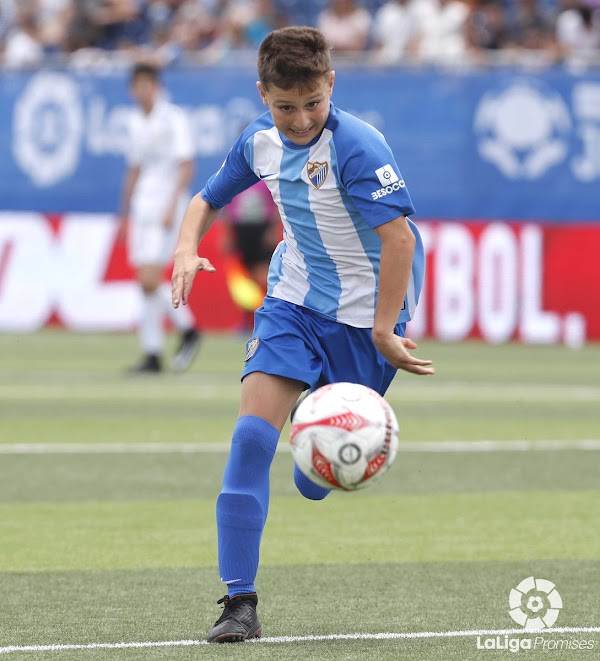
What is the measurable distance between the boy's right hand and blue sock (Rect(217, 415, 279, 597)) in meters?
0.56

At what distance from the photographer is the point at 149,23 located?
79.5 feet

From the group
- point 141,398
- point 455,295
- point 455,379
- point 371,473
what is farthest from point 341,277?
point 455,295

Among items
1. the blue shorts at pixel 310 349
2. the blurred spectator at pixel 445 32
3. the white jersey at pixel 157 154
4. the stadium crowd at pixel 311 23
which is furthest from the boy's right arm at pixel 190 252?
the blurred spectator at pixel 445 32

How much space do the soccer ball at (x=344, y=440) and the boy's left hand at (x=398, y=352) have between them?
9.3 inches

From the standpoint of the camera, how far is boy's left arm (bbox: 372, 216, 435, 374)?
220 inches

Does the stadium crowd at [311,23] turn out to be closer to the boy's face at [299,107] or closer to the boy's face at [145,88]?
the boy's face at [145,88]

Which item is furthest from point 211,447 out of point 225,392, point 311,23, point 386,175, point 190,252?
point 311,23

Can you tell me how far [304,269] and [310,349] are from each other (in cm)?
34

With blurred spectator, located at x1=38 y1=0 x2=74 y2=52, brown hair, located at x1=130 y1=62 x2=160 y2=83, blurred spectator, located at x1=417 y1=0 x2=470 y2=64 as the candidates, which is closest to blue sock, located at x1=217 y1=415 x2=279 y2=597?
brown hair, located at x1=130 y1=62 x2=160 y2=83

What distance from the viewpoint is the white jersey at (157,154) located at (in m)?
15.6

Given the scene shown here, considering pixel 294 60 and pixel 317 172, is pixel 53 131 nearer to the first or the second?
pixel 317 172

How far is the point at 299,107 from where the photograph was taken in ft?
18.1

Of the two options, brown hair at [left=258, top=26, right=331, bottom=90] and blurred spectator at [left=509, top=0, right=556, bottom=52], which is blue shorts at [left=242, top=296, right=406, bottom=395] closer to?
brown hair at [left=258, top=26, right=331, bottom=90]

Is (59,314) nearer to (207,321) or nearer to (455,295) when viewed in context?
(207,321)
